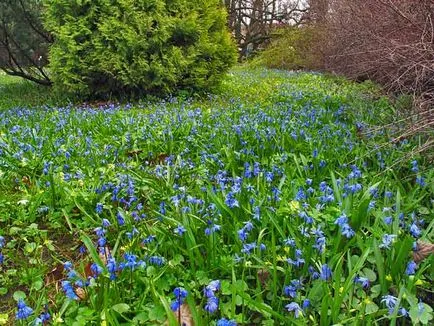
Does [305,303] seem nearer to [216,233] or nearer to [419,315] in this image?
[419,315]

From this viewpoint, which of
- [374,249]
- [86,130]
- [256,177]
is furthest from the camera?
[86,130]

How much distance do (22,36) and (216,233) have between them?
9.13m

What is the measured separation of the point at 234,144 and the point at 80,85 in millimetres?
4687

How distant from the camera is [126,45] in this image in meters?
7.59

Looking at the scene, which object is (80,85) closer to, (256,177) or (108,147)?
(108,147)

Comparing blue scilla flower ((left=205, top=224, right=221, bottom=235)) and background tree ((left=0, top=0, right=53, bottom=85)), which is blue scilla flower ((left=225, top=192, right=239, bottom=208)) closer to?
blue scilla flower ((left=205, top=224, right=221, bottom=235))

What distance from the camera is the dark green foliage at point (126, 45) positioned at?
7598 millimetres

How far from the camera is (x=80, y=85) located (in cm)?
782

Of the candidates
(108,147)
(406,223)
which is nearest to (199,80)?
(108,147)

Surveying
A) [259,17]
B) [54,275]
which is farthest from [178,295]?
[259,17]

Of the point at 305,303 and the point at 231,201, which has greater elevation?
the point at 231,201

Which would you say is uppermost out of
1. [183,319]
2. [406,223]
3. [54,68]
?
[54,68]

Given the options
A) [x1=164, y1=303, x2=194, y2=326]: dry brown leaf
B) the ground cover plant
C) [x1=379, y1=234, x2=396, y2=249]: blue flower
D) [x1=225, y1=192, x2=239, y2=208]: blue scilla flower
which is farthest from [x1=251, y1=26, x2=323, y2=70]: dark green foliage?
[x1=164, y1=303, x2=194, y2=326]: dry brown leaf

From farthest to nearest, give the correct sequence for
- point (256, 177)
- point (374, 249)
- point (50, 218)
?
1. point (256, 177)
2. point (50, 218)
3. point (374, 249)
